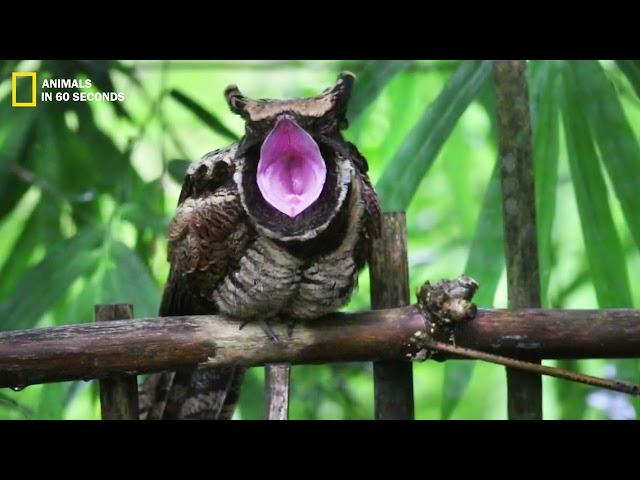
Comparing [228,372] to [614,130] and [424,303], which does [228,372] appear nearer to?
[424,303]

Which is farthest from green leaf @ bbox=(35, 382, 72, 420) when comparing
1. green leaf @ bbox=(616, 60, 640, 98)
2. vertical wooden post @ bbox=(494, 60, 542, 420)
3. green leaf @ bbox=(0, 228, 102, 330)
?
green leaf @ bbox=(616, 60, 640, 98)

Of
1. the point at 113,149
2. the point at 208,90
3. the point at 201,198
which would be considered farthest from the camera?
the point at 208,90

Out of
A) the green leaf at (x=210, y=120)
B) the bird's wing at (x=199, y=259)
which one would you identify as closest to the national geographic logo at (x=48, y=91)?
the green leaf at (x=210, y=120)

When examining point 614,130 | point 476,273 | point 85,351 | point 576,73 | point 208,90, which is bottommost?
point 85,351

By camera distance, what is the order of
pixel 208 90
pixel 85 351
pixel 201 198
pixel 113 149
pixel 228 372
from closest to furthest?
pixel 85 351, pixel 201 198, pixel 228 372, pixel 113 149, pixel 208 90

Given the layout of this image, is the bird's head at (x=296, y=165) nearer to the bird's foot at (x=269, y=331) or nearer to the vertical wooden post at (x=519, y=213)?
the bird's foot at (x=269, y=331)

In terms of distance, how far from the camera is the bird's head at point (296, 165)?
1374 millimetres

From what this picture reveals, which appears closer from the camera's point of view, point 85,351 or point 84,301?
point 85,351

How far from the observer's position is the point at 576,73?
1.79m

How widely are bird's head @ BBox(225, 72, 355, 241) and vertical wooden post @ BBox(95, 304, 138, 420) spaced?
0.85 feet

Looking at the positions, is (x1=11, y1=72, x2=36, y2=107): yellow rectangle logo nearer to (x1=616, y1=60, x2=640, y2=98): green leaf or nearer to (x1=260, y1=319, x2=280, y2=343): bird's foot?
(x1=260, y1=319, x2=280, y2=343): bird's foot

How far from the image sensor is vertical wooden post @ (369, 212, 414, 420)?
5.04 feet

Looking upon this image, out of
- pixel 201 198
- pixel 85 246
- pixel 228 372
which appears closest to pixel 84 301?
pixel 85 246
